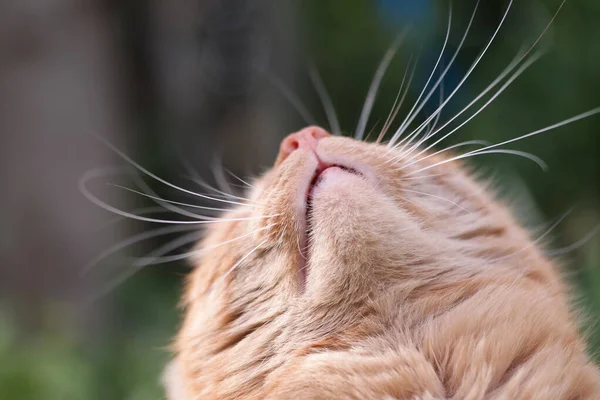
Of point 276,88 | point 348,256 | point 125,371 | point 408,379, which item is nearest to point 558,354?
point 408,379

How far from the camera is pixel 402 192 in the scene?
3.65 ft

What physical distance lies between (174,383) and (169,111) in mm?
2692

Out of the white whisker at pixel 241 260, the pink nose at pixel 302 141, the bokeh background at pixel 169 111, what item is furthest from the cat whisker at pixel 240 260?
the bokeh background at pixel 169 111

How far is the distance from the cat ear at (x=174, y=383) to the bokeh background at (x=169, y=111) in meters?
0.93

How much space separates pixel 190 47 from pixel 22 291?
1.62 metres

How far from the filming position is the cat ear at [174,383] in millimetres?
1284

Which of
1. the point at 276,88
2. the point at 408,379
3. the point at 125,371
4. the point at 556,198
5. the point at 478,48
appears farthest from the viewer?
the point at 276,88

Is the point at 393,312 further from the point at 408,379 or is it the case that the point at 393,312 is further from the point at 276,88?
the point at 276,88

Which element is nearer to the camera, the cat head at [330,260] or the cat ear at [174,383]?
the cat head at [330,260]

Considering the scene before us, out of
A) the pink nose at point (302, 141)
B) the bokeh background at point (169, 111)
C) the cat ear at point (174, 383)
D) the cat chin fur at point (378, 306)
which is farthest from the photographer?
the bokeh background at point (169, 111)

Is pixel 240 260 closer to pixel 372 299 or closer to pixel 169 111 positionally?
pixel 372 299

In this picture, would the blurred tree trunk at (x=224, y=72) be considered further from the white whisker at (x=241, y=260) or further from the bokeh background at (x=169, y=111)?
the white whisker at (x=241, y=260)

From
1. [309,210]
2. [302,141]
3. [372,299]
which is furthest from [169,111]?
[372,299]

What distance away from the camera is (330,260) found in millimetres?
995
